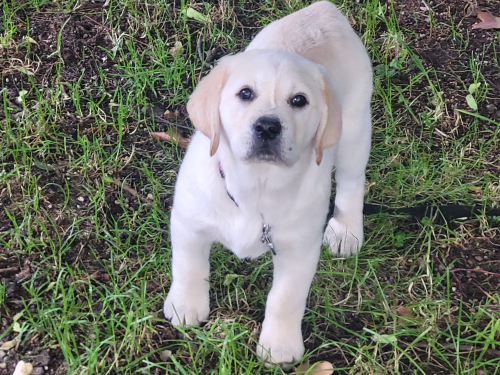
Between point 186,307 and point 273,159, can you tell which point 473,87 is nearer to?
point 273,159

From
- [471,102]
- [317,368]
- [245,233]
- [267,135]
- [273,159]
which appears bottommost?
[317,368]

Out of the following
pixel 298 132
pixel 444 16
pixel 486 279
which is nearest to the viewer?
pixel 298 132

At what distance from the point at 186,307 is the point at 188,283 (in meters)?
0.11

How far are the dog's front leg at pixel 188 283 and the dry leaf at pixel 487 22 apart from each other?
3.04 m

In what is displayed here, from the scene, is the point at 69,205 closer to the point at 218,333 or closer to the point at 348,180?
the point at 218,333

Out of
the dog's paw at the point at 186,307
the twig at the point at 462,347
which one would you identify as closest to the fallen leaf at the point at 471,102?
the twig at the point at 462,347

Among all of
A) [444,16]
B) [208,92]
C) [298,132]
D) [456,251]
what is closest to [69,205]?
[208,92]

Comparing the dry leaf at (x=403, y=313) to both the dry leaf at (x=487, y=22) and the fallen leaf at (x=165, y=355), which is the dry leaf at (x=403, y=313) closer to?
the fallen leaf at (x=165, y=355)

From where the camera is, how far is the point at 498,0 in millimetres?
4895

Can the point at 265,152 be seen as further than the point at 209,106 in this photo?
No

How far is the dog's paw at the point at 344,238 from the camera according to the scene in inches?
129

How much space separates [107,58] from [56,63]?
341 millimetres

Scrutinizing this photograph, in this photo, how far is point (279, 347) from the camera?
274 cm

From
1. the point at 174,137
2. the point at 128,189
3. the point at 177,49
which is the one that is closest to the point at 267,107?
the point at 128,189
